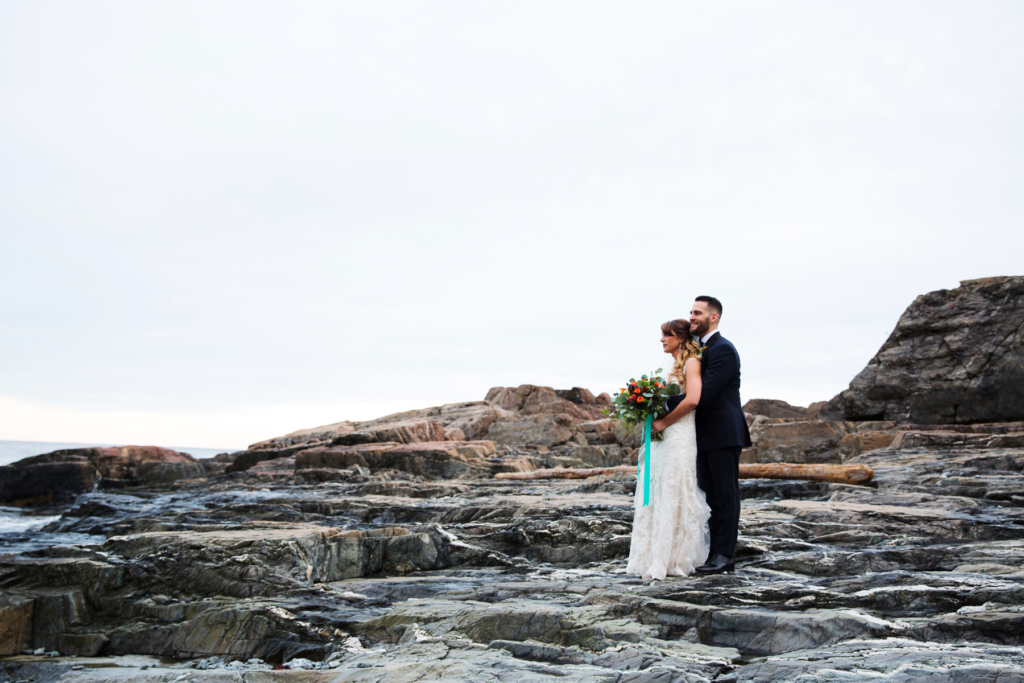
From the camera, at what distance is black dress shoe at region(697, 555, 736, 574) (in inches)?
222

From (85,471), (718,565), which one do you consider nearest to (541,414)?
(85,471)

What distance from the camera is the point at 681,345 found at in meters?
6.05

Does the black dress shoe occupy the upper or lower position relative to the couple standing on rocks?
lower

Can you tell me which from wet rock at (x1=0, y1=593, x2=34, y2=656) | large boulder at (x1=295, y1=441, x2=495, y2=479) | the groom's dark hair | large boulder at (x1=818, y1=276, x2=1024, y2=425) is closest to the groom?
the groom's dark hair

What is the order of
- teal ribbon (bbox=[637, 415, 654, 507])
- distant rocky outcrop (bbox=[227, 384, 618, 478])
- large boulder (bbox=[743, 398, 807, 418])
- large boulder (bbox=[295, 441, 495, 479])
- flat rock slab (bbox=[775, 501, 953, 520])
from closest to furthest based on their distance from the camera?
teal ribbon (bbox=[637, 415, 654, 507])
flat rock slab (bbox=[775, 501, 953, 520])
large boulder (bbox=[295, 441, 495, 479])
distant rocky outcrop (bbox=[227, 384, 618, 478])
large boulder (bbox=[743, 398, 807, 418])

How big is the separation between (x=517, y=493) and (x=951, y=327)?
14733 millimetres

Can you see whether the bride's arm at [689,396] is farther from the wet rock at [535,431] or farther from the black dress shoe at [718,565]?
the wet rock at [535,431]

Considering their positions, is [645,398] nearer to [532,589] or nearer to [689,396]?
[689,396]

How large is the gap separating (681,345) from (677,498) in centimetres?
133

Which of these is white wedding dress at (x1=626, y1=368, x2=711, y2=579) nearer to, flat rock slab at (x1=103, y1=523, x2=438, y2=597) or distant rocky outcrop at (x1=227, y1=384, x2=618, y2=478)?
flat rock slab at (x1=103, y1=523, x2=438, y2=597)

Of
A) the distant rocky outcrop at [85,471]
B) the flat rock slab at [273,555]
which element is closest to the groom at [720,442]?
the flat rock slab at [273,555]

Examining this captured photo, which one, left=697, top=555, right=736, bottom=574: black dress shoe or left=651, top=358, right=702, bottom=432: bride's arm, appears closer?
left=697, top=555, right=736, bottom=574: black dress shoe

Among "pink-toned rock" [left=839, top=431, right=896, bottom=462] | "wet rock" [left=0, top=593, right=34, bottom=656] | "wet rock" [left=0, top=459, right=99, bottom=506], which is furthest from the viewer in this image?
"wet rock" [left=0, top=459, right=99, bottom=506]

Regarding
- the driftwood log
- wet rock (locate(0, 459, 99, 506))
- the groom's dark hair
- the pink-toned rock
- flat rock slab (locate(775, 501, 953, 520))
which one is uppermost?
the groom's dark hair
